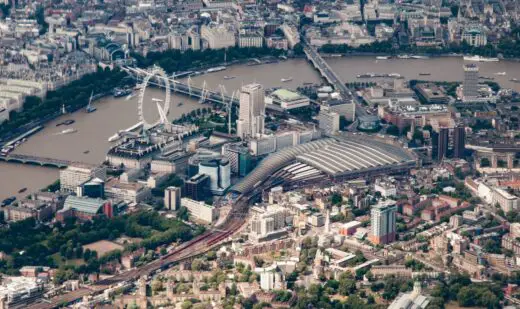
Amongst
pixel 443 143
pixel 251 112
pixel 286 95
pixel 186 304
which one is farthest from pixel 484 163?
pixel 186 304

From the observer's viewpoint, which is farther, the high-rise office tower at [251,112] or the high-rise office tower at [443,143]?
the high-rise office tower at [251,112]

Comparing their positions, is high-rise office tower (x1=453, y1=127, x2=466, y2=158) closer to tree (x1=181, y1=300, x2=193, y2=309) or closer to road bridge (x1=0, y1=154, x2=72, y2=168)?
road bridge (x1=0, y1=154, x2=72, y2=168)

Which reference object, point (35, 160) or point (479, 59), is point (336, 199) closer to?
point (35, 160)

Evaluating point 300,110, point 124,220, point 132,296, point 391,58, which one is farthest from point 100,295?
point 391,58

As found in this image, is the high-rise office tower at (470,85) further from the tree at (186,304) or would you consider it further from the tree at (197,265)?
the tree at (186,304)

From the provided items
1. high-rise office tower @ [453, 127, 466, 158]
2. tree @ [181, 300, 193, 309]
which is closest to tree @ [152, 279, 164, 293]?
tree @ [181, 300, 193, 309]

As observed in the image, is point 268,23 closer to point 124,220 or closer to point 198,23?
point 198,23

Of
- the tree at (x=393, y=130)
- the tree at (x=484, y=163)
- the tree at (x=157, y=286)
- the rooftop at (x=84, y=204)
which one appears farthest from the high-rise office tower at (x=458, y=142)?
the tree at (x=157, y=286)
